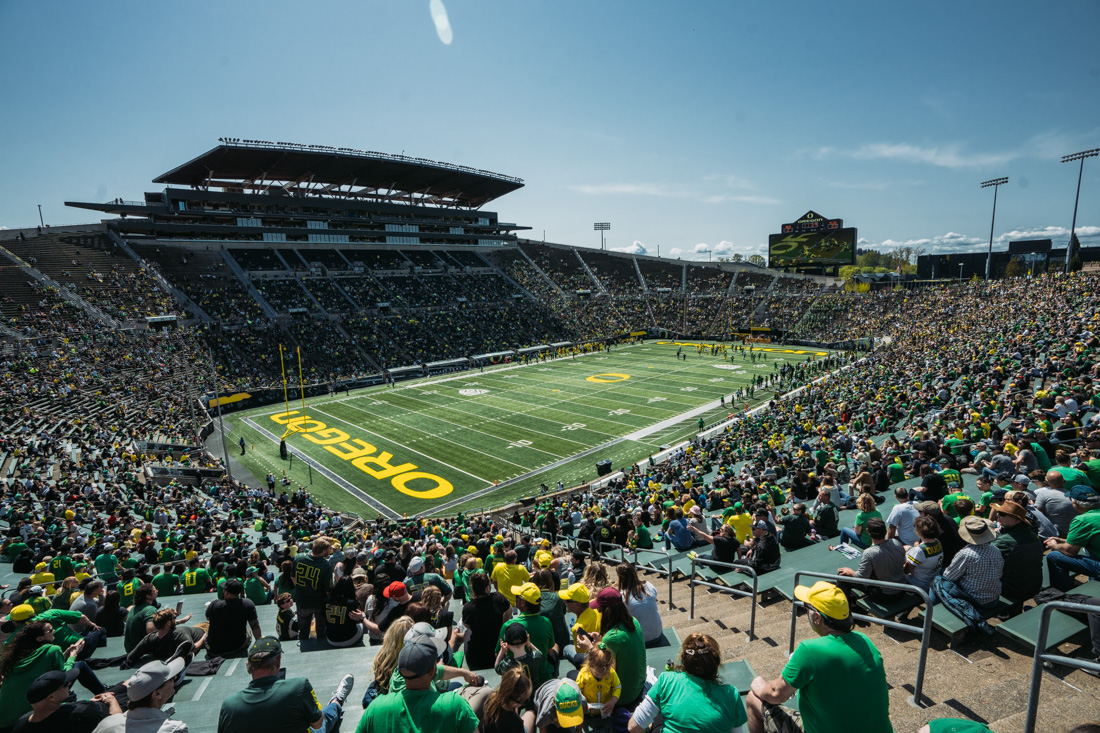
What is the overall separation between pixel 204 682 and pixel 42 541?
992cm

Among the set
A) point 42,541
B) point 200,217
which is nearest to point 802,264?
point 200,217

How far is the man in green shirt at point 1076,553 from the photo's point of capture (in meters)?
4.77

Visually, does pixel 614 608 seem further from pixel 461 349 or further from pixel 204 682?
pixel 461 349

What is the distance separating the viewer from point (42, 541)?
37.6 ft

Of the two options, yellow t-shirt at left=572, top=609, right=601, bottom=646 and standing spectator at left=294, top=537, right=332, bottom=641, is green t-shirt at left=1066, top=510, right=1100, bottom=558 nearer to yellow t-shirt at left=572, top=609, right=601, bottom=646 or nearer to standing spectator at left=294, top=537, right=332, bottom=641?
yellow t-shirt at left=572, top=609, right=601, bottom=646

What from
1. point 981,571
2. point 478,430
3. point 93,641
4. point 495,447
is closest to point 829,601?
point 981,571

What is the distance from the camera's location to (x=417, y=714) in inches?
119

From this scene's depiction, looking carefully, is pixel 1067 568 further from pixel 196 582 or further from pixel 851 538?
pixel 196 582

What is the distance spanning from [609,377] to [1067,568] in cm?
3938

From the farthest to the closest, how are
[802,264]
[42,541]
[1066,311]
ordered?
[802,264], [1066,311], [42,541]

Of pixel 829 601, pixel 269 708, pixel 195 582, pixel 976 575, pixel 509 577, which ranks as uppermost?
Answer: pixel 829 601

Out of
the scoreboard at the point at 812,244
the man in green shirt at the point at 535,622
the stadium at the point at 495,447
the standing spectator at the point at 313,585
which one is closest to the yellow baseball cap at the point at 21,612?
the stadium at the point at 495,447

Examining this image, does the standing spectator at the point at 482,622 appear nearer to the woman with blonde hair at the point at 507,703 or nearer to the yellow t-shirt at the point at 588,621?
the yellow t-shirt at the point at 588,621

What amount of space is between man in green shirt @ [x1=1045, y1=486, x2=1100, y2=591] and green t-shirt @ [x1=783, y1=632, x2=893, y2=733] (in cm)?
326
